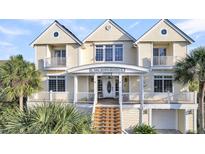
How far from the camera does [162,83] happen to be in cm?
1412

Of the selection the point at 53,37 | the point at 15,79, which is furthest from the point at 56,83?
the point at 15,79

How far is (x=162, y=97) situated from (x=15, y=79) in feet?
23.9

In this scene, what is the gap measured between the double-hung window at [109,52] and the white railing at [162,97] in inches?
94.0

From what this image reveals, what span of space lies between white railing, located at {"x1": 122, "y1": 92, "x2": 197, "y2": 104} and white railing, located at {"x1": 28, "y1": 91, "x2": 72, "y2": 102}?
9.76 ft

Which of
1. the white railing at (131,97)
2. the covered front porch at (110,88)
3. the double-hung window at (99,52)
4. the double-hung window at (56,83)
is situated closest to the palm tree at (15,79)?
the covered front porch at (110,88)

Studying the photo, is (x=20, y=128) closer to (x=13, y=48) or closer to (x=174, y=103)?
(x=13, y=48)

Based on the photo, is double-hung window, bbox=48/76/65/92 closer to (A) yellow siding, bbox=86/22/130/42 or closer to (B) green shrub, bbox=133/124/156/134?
(A) yellow siding, bbox=86/22/130/42

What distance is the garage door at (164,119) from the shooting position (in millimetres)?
13492

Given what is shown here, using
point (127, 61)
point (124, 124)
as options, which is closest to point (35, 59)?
point (127, 61)

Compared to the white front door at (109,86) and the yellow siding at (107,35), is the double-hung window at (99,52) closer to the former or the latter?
the yellow siding at (107,35)

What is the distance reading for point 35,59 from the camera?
14617mm

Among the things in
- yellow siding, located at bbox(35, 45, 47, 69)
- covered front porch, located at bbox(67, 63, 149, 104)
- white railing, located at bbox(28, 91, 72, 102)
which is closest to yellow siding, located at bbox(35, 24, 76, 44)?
yellow siding, located at bbox(35, 45, 47, 69)

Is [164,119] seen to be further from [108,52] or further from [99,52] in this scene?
[99,52]
